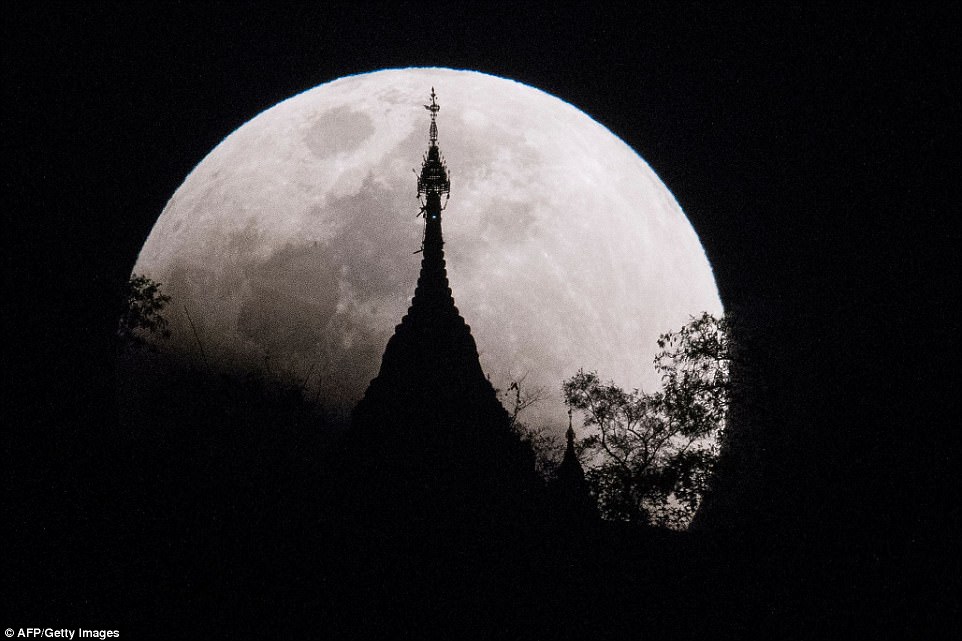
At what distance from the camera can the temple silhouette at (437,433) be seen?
92.3 feet

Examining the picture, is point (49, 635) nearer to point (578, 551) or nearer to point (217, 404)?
point (578, 551)

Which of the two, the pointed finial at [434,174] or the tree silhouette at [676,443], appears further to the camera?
the pointed finial at [434,174]

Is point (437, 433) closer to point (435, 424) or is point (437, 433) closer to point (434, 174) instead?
point (435, 424)

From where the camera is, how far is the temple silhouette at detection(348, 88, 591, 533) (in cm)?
2814

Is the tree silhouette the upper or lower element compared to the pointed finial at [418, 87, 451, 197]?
lower

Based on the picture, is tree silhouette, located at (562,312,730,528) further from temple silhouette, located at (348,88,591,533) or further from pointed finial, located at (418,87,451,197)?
pointed finial, located at (418,87,451,197)

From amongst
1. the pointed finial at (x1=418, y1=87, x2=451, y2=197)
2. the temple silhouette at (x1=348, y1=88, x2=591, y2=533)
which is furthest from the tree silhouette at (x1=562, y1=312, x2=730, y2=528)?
the pointed finial at (x1=418, y1=87, x2=451, y2=197)

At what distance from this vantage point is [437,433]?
3272cm

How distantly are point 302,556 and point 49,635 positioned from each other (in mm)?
6803

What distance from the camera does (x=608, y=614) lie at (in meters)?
17.4

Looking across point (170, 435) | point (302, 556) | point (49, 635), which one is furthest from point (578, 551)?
point (170, 435)

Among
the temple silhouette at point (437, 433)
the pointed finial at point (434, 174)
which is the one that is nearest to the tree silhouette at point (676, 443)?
the temple silhouette at point (437, 433)

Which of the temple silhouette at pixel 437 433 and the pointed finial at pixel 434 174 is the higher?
the pointed finial at pixel 434 174

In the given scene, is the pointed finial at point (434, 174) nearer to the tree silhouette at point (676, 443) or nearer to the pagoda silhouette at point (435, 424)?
the pagoda silhouette at point (435, 424)
